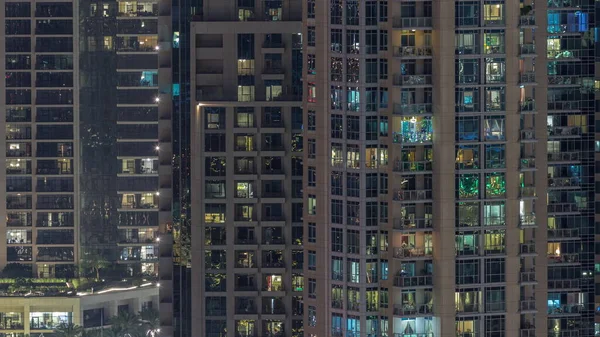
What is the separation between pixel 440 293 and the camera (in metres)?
198

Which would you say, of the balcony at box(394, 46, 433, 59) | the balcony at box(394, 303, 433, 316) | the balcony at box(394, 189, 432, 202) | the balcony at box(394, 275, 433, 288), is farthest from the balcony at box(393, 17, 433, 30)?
the balcony at box(394, 303, 433, 316)

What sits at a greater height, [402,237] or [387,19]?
[387,19]

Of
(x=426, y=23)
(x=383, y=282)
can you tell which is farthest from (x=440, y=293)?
(x=426, y=23)

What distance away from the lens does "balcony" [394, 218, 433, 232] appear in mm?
198625

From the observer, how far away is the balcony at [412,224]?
198625 mm

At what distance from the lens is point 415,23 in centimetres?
19800

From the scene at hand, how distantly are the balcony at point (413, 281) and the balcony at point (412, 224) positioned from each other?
3.10 m

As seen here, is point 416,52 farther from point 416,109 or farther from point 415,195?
point 415,195

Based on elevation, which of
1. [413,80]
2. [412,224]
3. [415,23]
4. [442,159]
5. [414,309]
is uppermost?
[415,23]

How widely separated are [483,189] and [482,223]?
2.19 metres

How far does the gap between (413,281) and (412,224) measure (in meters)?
3.66

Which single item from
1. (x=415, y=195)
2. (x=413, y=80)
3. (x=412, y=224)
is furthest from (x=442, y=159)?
(x=413, y=80)

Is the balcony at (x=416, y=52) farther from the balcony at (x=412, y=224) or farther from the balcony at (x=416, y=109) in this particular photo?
the balcony at (x=412, y=224)

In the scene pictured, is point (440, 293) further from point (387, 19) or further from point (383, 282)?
point (387, 19)
